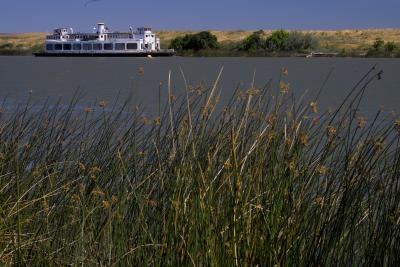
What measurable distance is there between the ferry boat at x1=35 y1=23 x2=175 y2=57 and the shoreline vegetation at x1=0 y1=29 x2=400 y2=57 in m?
3.45

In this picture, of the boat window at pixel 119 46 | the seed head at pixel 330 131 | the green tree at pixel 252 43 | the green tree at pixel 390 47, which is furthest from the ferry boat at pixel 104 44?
the seed head at pixel 330 131

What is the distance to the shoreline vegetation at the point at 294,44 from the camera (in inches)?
2931

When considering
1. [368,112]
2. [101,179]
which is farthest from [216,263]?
[368,112]

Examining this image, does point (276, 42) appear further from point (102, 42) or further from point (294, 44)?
point (102, 42)

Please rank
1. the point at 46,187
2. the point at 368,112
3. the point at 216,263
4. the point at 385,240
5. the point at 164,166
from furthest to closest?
the point at 368,112 → the point at 46,187 → the point at 164,166 → the point at 385,240 → the point at 216,263

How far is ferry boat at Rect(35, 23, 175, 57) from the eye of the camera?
8212cm

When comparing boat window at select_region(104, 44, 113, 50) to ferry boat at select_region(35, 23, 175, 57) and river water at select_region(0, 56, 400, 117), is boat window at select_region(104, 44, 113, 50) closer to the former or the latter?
ferry boat at select_region(35, 23, 175, 57)

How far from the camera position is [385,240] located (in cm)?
368

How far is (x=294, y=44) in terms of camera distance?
77.3 metres

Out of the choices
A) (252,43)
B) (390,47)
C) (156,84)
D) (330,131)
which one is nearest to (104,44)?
(252,43)

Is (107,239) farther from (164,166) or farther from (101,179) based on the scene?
(101,179)

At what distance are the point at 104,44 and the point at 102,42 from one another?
39cm

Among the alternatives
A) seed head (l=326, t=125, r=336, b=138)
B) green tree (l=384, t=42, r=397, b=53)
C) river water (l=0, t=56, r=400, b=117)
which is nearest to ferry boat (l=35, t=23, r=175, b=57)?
river water (l=0, t=56, r=400, b=117)

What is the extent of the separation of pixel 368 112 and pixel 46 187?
1577 centimetres
